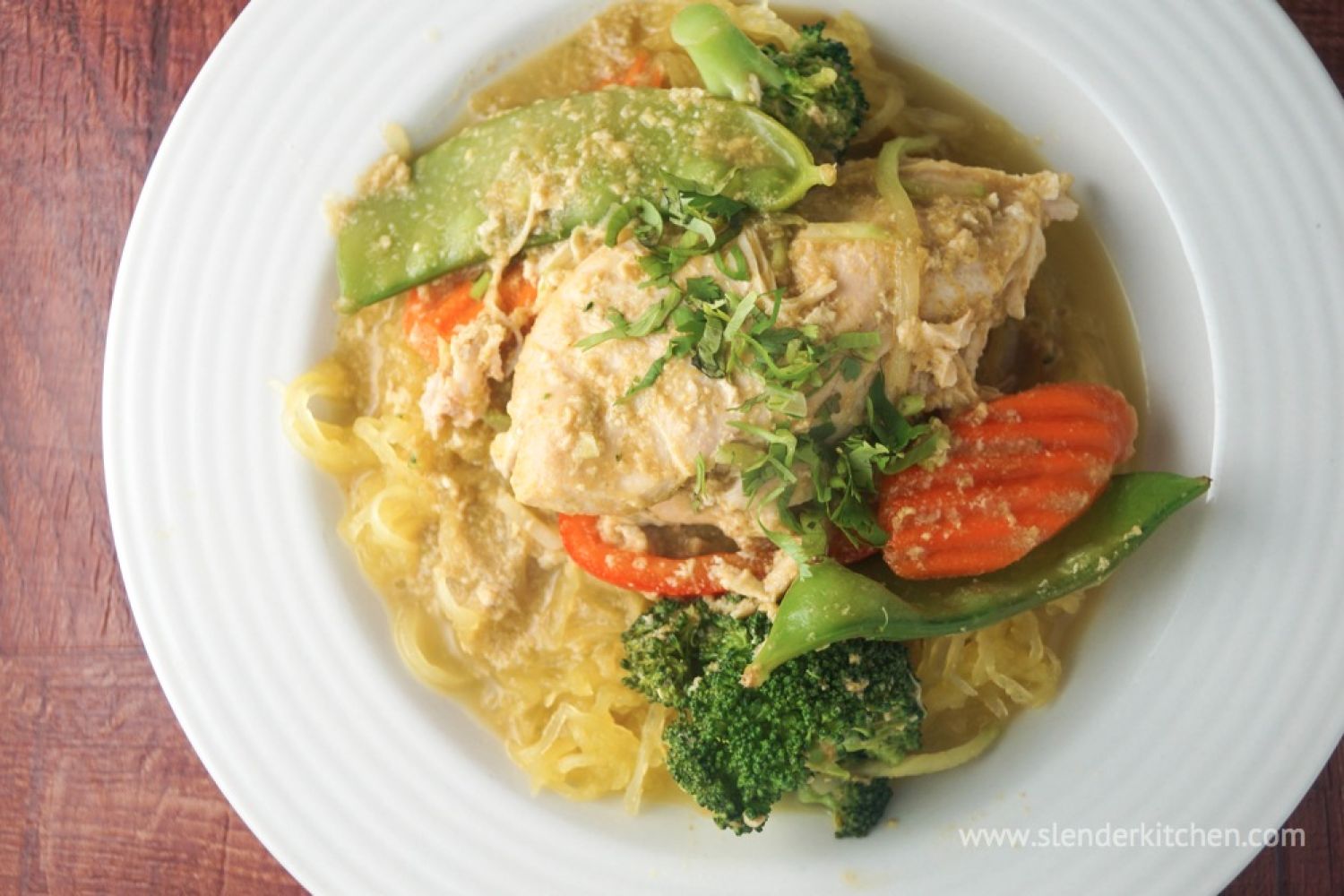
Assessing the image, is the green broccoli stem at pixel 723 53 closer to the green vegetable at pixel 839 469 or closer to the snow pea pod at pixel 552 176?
the snow pea pod at pixel 552 176

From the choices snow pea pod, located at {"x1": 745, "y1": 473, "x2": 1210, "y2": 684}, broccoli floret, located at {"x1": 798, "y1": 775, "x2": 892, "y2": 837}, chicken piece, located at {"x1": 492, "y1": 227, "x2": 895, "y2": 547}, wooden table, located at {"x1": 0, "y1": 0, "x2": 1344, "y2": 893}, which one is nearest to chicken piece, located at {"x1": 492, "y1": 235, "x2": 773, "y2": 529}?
chicken piece, located at {"x1": 492, "y1": 227, "x2": 895, "y2": 547}

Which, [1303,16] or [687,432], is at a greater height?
[1303,16]

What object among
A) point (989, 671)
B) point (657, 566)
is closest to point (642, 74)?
point (657, 566)

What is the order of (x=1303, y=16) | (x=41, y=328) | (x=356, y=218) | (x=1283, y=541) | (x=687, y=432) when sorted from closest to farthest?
(x=687, y=432) < (x=1283, y=541) < (x=356, y=218) < (x=1303, y=16) < (x=41, y=328)

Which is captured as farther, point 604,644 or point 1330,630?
point 604,644

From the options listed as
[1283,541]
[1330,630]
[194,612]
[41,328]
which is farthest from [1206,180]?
[41,328]

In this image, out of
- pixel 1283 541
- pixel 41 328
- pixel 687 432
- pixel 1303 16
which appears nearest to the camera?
pixel 687 432

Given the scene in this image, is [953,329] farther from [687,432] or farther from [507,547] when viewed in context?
[507,547]
